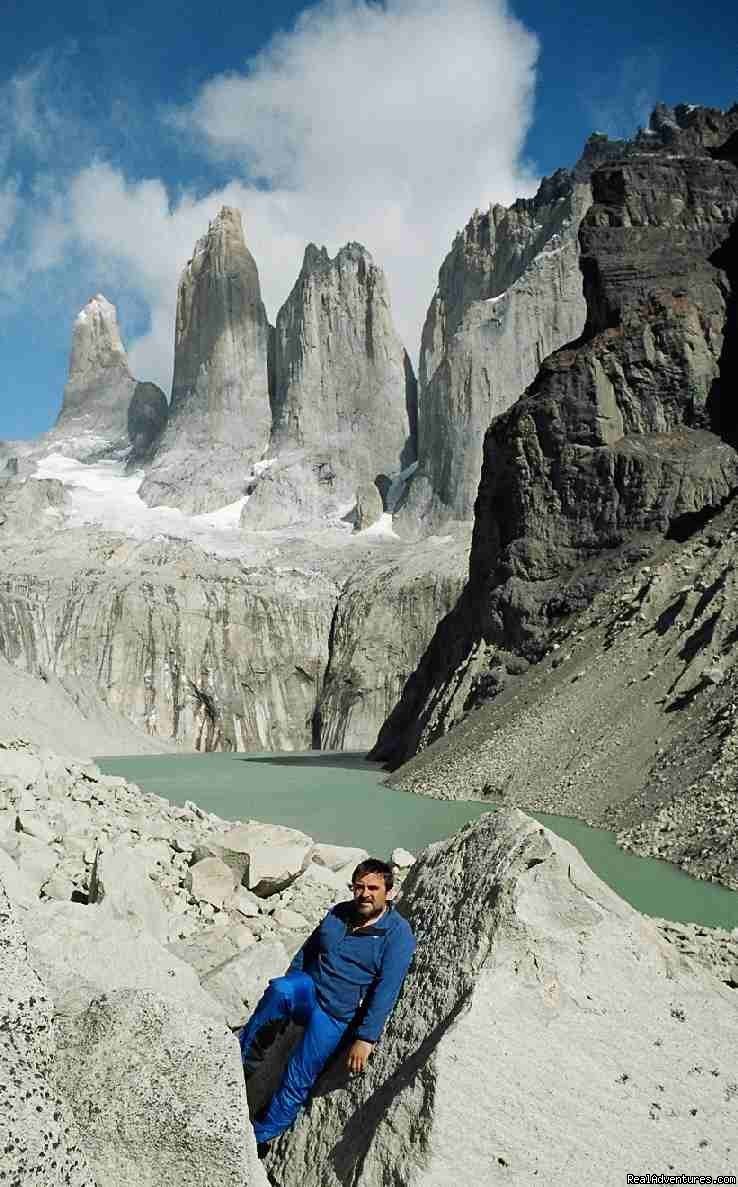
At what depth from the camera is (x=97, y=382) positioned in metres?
119

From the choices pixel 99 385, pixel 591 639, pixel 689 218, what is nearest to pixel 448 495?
pixel 689 218

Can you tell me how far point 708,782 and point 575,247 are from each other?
6911 centimetres

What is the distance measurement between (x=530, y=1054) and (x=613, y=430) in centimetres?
3006

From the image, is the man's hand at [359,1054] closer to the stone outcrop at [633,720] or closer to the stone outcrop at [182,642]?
the stone outcrop at [633,720]

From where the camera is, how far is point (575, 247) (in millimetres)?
75875

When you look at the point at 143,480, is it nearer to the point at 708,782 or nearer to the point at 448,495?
the point at 448,495

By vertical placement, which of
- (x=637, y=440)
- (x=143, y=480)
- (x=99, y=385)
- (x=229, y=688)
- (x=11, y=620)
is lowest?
(x=229, y=688)

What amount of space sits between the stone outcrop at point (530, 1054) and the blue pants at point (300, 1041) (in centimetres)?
7

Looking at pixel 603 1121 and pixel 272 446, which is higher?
pixel 272 446

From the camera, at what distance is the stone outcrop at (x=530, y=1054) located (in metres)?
3.01

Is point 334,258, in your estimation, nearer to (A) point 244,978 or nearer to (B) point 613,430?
(B) point 613,430

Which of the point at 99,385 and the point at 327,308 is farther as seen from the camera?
the point at 99,385

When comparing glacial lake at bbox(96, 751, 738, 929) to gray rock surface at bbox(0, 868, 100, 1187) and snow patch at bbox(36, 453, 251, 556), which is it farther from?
snow patch at bbox(36, 453, 251, 556)

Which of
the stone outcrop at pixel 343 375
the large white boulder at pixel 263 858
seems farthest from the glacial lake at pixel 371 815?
the stone outcrop at pixel 343 375
